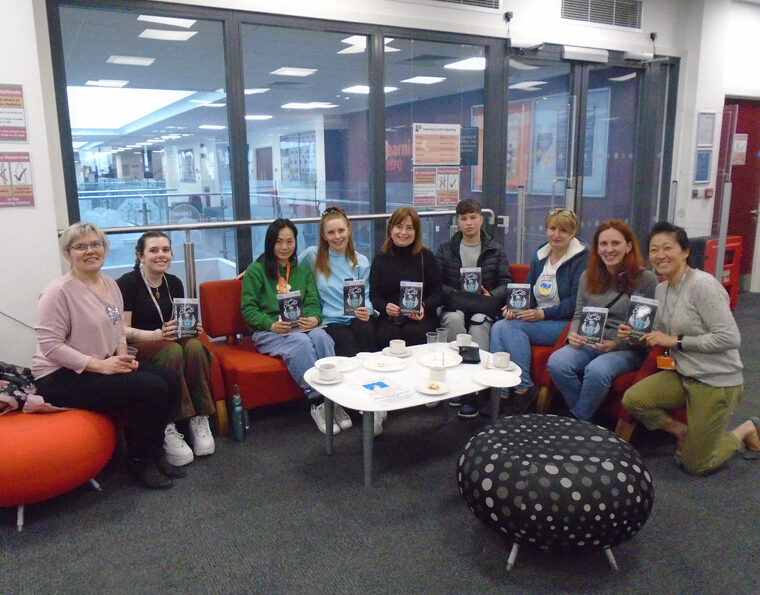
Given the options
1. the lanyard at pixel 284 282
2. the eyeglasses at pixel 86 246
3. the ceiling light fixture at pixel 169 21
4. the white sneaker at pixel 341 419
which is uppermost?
the ceiling light fixture at pixel 169 21

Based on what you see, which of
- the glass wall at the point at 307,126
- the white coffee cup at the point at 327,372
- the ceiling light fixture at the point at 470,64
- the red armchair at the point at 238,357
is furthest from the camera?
the ceiling light fixture at the point at 470,64

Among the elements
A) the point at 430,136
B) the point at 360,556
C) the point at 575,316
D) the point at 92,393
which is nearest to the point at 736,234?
the point at 430,136

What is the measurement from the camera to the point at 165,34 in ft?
13.0

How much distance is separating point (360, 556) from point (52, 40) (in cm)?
323

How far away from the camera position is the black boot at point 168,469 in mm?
2885

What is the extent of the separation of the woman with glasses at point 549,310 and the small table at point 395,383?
38 centimetres

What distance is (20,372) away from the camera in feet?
9.34

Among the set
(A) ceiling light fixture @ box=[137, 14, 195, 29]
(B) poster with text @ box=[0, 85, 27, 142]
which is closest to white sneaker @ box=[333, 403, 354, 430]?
(B) poster with text @ box=[0, 85, 27, 142]

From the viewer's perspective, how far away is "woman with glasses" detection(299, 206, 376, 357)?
3621mm

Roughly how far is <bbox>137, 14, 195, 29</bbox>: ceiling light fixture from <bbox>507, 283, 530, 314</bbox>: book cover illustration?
2.65 meters

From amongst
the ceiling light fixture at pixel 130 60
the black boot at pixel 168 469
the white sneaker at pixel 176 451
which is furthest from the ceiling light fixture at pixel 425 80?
the black boot at pixel 168 469

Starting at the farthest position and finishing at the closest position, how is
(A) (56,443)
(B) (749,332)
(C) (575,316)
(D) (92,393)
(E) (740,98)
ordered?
(E) (740,98)
(B) (749,332)
(C) (575,316)
(D) (92,393)
(A) (56,443)

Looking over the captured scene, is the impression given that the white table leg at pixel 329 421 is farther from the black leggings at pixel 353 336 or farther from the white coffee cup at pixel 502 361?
the white coffee cup at pixel 502 361

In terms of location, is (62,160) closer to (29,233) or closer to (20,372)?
(29,233)
